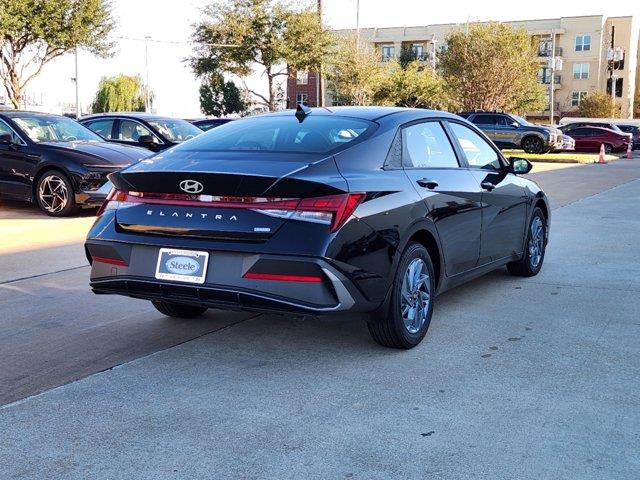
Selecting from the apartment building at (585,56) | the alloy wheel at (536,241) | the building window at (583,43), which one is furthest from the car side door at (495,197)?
the building window at (583,43)

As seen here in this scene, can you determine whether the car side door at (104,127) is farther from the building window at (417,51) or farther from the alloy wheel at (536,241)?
the building window at (417,51)

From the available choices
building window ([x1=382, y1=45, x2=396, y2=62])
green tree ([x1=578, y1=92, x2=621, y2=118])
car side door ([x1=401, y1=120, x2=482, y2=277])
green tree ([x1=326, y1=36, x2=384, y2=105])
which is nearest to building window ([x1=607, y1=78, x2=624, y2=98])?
green tree ([x1=578, y1=92, x2=621, y2=118])

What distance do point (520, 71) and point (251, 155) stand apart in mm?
39697

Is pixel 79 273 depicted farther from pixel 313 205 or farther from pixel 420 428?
pixel 420 428

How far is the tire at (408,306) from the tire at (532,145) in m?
30.2

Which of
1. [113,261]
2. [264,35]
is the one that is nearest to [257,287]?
[113,261]

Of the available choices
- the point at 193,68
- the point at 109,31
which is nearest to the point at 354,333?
the point at 109,31

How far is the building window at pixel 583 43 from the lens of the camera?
79.7m

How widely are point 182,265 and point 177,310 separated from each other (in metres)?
1.31

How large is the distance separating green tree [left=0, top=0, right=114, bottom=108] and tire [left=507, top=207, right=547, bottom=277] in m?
Answer: 23.0

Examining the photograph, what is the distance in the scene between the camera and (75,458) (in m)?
3.35

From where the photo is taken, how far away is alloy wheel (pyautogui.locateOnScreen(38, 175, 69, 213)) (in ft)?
37.1

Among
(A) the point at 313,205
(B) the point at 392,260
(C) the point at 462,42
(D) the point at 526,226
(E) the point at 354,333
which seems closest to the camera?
(A) the point at 313,205

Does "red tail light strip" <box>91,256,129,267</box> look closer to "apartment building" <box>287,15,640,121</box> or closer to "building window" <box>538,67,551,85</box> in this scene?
"apartment building" <box>287,15,640,121</box>
